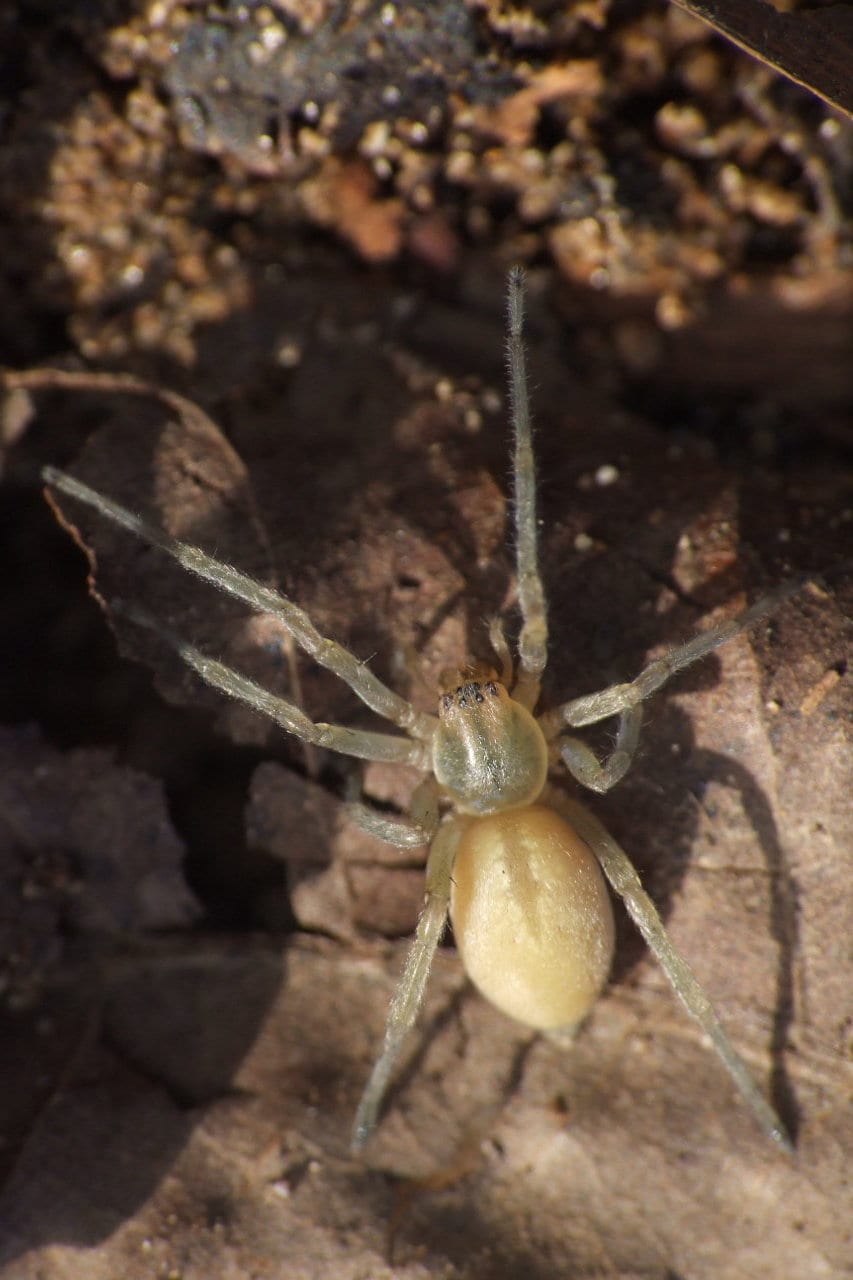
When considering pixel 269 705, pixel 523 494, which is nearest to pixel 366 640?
pixel 269 705

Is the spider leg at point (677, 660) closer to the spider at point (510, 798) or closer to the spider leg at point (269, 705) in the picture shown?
the spider at point (510, 798)

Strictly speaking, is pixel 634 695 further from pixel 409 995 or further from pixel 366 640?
pixel 409 995

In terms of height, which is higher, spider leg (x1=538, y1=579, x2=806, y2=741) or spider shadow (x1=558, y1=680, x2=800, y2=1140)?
spider leg (x1=538, y1=579, x2=806, y2=741)

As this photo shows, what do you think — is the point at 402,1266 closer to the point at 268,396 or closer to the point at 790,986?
the point at 790,986

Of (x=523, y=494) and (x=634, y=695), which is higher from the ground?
(x=523, y=494)

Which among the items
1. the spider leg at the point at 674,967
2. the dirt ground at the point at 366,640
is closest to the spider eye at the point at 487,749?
the dirt ground at the point at 366,640

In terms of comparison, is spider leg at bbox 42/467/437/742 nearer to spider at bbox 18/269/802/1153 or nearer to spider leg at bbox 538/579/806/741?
spider at bbox 18/269/802/1153

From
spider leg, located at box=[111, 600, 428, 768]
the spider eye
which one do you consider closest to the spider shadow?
the spider eye
